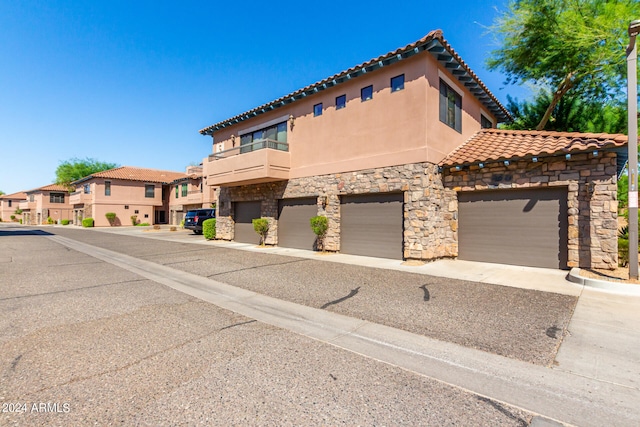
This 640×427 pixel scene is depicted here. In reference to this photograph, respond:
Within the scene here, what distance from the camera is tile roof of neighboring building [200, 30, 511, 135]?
995 cm

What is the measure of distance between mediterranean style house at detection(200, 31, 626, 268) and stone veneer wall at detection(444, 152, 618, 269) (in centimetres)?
3

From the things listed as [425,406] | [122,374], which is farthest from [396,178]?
[122,374]

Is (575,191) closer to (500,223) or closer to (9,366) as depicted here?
(500,223)

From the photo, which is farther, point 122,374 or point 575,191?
point 575,191

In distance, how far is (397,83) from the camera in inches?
433

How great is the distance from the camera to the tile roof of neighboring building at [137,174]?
39878 mm

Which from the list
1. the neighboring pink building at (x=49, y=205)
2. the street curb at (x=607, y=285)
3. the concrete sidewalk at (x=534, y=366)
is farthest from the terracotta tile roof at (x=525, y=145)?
the neighboring pink building at (x=49, y=205)

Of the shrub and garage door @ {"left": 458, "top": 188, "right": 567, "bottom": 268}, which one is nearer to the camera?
garage door @ {"left": 458, "top": 188, "right": 567, "bottom": 268}

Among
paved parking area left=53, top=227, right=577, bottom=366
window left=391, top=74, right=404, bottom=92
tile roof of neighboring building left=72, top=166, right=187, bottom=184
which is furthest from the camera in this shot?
tile roof of neighboring building left=72, top=166, right=187, bottom=184

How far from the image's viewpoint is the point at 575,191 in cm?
852

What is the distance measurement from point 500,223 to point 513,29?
35.4 feet

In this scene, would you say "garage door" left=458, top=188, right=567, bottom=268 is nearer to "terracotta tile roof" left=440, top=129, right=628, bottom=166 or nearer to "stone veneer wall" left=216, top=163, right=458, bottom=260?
"stone veneer wall" left=216, top=163, right=458, bottom=260

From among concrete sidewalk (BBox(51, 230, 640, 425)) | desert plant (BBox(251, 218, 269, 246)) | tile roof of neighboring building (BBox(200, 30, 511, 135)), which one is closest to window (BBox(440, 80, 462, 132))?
tile roof of neighboring building (BBox(200, 30, 511, 135))

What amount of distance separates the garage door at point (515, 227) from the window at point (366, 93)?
5188 millimetres
